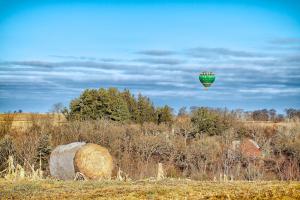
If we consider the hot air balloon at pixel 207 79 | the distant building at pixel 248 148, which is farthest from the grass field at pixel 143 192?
the hot air balloon at pixel 207 79

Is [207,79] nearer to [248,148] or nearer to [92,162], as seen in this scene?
[248,148]

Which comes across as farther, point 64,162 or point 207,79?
point 207,79

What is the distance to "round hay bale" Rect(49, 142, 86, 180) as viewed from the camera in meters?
37.4

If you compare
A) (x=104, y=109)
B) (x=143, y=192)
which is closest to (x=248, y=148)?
(x=104, y=109)

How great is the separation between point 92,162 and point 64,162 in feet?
9.76

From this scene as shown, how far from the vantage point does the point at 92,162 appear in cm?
3588

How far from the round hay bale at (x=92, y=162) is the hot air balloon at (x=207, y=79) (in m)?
38.6

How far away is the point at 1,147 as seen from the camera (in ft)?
153

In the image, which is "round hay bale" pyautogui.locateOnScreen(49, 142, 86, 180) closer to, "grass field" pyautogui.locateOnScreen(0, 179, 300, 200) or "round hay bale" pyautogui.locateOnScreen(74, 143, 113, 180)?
"round hay bale" pyautogui.locateOnScreen(74, 143, 113, 180)

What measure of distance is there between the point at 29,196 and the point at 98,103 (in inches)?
2128

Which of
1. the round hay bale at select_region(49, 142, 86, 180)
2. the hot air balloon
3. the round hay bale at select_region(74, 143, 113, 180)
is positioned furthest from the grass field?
the hot air balloon

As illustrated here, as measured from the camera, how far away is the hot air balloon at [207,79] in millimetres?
73688

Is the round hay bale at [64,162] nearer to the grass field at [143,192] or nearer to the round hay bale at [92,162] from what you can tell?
the round hay bale at [92,162]

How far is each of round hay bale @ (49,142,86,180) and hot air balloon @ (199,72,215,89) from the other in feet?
122
